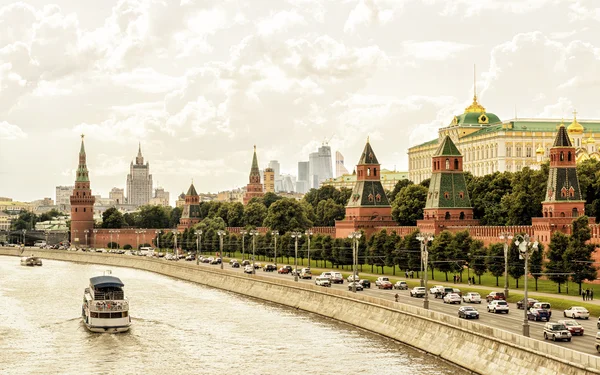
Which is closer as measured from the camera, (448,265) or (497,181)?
(448,265)

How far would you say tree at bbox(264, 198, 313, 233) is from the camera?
157 metres

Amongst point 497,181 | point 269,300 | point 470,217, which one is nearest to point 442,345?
point 269,300

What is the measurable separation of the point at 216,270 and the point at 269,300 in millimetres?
21185

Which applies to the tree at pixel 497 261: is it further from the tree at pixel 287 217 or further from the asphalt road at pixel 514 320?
the tree at pixel 287 217

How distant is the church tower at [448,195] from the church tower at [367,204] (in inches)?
449

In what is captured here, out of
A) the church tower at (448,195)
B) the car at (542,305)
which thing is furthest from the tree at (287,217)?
the car at (542,305)

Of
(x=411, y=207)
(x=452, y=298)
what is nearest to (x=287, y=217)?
(x=411, y=207)

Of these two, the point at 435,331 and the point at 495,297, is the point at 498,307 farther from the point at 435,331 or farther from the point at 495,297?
the point at 435,331

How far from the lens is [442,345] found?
56969mm

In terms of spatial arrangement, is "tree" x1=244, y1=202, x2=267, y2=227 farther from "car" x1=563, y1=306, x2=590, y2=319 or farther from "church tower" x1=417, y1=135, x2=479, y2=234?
"car" x1=563, y1=306, x2=590, y2=319

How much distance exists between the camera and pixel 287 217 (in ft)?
519

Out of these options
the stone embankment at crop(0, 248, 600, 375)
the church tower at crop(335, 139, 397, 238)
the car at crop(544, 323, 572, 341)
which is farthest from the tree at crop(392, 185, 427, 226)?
the car at crop(544, 323, 572, 341)

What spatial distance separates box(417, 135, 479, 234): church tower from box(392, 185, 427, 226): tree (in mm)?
15001

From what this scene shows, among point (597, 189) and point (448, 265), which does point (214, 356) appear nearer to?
point (448, 265)
